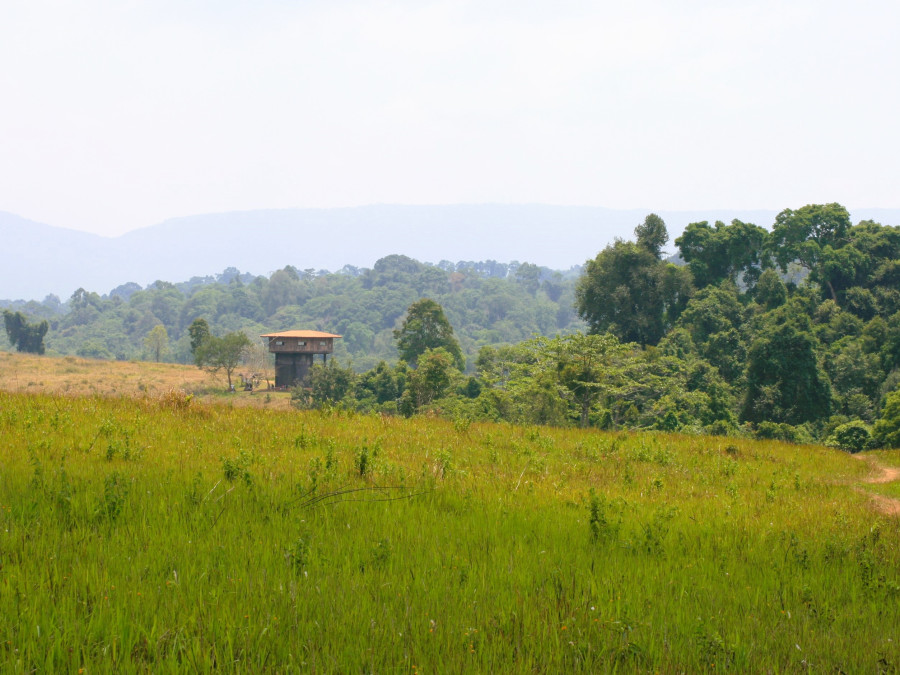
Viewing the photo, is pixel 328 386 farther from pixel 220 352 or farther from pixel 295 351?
pixel 220 352

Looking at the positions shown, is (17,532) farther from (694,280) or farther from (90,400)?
(694,280)

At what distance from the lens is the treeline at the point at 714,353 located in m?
31.3

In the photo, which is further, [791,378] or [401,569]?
[791,378]

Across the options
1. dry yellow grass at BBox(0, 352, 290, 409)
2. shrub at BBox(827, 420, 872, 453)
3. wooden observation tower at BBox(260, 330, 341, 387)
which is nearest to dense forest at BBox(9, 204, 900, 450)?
shrub at BBox(827, 420, 872, 453)

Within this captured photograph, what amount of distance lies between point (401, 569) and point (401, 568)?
0.06 feet

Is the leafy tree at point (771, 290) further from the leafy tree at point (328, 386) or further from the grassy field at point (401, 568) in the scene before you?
the grassy field at point (401, 568)

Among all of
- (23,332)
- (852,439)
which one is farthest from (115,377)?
(852,439)

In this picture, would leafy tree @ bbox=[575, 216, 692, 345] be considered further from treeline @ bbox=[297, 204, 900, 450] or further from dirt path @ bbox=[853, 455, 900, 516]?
dirt path @ bbox=[853, 455, 900, 516]

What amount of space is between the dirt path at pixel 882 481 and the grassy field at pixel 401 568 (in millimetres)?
967

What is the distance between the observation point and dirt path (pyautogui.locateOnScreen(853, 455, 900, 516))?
9085 mm

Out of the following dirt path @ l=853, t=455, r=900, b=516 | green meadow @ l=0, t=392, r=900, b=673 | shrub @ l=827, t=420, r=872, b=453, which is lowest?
shrub @ l=827, t=420, r=872, b=453

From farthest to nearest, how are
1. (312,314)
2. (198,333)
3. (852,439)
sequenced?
(312,314)
(198,333)
(852,439)

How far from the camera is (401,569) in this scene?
174 inches

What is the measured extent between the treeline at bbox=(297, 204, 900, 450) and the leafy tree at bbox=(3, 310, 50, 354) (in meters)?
59.4
